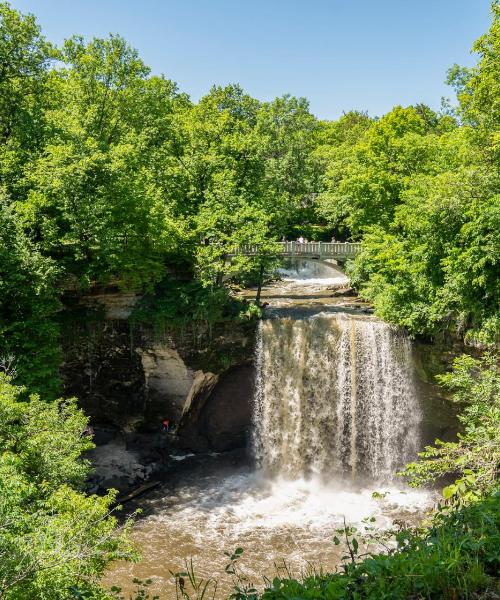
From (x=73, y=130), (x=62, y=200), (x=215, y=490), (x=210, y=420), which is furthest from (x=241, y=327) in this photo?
(x=73, y=130)

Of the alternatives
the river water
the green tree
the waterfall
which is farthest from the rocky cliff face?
the green tree

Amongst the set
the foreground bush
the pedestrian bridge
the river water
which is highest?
the pedestrian bridge

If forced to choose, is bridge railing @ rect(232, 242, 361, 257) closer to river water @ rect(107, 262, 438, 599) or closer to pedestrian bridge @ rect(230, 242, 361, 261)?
pedestrian bridge @ rect(230, 242, 361, 261)

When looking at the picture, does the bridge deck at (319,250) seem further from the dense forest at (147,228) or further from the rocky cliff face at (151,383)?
the rocky cliff face at (151,383)

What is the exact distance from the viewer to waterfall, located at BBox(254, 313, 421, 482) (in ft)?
71.2

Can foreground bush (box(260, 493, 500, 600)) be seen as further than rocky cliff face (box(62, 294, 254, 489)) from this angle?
No

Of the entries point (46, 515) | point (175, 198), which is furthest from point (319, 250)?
point (46, 515)

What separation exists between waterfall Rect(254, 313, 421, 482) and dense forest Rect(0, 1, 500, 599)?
5.20ft

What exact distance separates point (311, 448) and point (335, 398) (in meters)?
2.60

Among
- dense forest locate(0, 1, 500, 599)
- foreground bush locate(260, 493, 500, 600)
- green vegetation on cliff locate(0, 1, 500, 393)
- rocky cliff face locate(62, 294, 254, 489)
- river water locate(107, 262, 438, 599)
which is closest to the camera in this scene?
foreground bush locate(260, 493, 500, 600)

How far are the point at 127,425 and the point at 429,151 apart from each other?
68.5ft

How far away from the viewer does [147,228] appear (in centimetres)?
2116

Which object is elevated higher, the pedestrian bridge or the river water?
the pedestrian bridge

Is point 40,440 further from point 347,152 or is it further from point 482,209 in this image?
point 347,152
